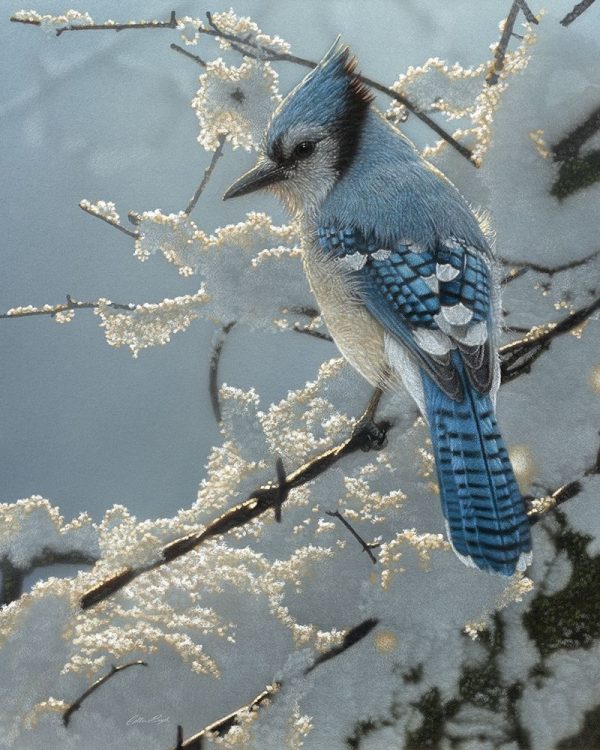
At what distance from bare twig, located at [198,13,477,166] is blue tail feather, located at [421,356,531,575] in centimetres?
40

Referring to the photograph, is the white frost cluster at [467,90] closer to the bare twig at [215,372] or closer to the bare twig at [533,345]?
the bare twig at [533,345]

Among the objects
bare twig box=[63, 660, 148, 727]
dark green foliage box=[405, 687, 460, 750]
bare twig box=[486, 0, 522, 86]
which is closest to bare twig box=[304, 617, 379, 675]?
dark green foliage box=[405, 687, 460, 750]

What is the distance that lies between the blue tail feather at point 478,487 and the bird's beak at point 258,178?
0.48 meters

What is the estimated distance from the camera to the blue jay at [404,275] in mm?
1202

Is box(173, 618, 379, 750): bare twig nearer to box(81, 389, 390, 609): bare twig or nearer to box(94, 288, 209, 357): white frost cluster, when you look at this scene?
box(81, 389, 390, 609): bare twig

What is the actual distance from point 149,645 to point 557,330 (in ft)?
2.44

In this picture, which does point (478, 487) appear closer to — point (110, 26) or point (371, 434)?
point (371, 434)

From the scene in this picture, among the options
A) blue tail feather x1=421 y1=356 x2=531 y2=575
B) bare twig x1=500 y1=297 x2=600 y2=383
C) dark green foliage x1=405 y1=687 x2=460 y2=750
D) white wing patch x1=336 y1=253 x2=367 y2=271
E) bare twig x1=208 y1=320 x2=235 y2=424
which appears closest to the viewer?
blue tail feather x1=421 y1=356 x2=531 y2=575

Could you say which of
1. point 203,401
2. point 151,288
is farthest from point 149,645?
point 151,288

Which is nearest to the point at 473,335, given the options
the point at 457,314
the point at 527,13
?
the point at 457,314

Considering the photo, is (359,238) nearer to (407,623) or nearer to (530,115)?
(530,115)

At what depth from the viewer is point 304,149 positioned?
1.51 meters

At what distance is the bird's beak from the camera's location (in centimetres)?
150
